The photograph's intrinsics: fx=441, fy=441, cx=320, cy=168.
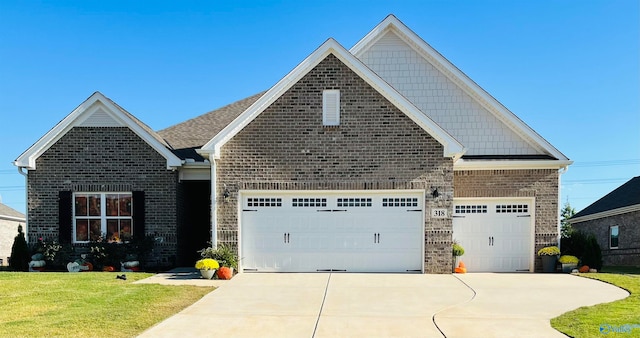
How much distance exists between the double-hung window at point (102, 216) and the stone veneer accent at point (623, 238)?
21.6 m

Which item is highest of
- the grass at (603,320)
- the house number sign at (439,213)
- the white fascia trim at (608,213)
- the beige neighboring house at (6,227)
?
the house number sign at (439,213)

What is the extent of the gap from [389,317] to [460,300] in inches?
92.3

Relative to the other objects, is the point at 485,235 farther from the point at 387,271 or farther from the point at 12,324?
the point at 12,324

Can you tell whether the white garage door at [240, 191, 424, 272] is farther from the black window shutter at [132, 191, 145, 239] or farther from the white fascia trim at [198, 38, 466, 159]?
the black window shutter at [132, 191, 145, 239]

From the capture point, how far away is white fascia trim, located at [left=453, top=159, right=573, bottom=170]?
46.7 feet

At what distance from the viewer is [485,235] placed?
14391mm

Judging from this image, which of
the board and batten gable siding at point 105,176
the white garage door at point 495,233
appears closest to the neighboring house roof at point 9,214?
the board and batten gable siding at point 105,176

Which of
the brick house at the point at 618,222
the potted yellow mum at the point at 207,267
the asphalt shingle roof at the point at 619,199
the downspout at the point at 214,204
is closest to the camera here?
the potted yellow mum at the point at 207,267

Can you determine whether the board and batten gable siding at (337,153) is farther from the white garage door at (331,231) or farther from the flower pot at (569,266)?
the flower pot at (569,266)

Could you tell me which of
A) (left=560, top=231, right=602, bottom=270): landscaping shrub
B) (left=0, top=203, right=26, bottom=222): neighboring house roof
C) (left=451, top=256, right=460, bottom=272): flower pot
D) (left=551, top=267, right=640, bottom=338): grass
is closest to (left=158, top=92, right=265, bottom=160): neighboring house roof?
→ (left=451, top=256, right=460, bottom=272): flower pot

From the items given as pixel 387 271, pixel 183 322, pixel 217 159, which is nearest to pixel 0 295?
pixel 183 322

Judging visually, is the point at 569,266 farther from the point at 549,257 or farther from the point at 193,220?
the point at 193,220

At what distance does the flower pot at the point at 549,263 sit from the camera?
14.0m

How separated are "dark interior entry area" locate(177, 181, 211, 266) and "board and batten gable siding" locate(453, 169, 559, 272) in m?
8.78
